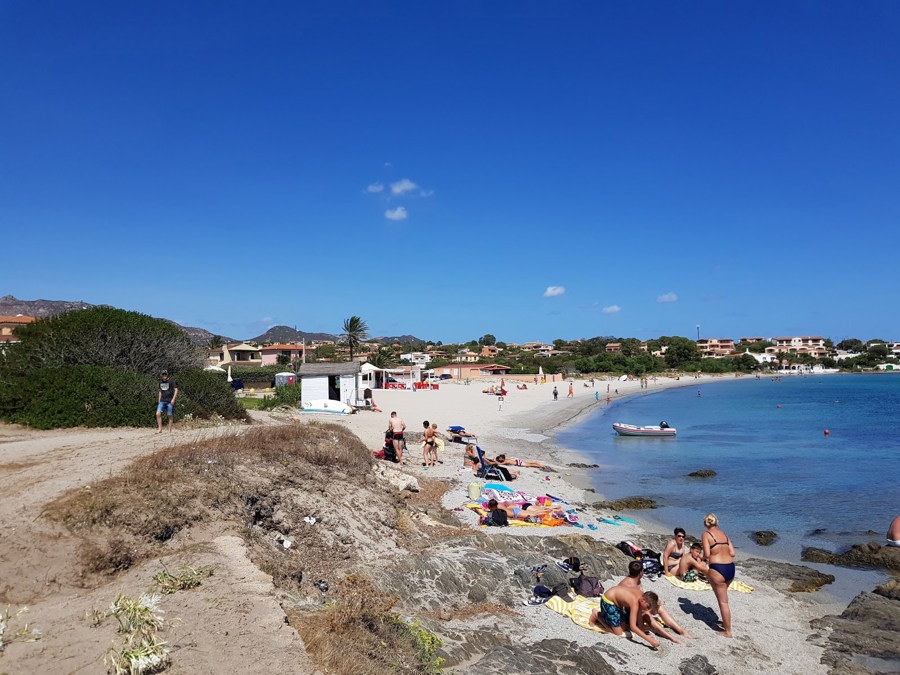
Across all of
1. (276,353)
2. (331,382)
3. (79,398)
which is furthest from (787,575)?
(276,353)

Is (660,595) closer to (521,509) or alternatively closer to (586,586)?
(586,586)

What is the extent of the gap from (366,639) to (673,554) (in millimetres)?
7413

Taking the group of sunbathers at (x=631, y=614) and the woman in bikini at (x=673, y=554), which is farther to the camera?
the woman in bikini at (x=673, y=554)

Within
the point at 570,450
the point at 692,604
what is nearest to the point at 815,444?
the point at 570,450

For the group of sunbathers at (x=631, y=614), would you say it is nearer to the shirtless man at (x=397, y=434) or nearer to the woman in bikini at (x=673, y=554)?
the woman in bikini at (x=673, y=554)

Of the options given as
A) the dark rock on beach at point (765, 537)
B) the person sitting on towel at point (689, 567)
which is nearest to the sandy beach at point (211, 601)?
the person sitting on towel at point (689, 567)

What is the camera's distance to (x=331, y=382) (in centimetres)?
3006

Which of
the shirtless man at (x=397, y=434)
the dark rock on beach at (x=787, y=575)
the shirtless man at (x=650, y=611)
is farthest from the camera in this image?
the shirtless man at (x=397, y=434)

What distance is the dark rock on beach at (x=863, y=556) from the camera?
40.3 ft

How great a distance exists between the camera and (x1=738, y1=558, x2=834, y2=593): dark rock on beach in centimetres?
1101

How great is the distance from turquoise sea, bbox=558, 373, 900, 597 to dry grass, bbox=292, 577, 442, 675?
8846 millimetres

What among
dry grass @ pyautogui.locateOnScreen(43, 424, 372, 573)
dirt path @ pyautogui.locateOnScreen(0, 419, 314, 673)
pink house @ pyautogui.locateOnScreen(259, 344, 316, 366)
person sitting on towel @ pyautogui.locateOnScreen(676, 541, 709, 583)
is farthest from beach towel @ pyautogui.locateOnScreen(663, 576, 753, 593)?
pink house @ pyautogui.locateOnScreen(259, 344, 316, 366)

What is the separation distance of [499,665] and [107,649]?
3.97 meters

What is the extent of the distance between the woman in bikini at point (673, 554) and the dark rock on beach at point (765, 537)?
4187 mm
